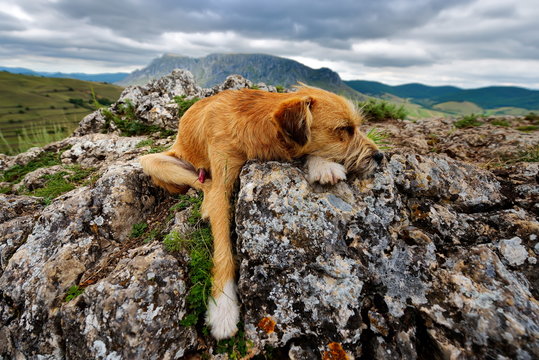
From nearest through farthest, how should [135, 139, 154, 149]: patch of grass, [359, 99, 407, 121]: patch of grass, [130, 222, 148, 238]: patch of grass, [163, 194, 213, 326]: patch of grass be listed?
[163, 194, 213, 326]: patch of grass
[130, 222, 148, 238]: patch of grass
[135, 139, 154, 149]: patch of grass
[359, 99, 407, 121]: patch of grass

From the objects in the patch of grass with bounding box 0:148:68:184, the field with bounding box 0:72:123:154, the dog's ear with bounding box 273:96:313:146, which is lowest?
the field with bounding box 0:72:123:154

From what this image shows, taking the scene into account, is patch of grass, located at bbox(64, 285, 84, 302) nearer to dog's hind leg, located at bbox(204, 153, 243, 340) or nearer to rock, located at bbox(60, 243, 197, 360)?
rock, located at bbox(60, 243, 197, 360)

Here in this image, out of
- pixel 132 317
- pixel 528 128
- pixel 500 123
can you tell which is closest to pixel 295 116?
pixel 132 317

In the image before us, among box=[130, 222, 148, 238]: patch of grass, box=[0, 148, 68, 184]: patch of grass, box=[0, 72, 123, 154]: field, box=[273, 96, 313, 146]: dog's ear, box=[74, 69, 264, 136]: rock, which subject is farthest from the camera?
box=[0, 72, 123, 154]: field

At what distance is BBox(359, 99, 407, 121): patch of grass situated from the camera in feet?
30.0

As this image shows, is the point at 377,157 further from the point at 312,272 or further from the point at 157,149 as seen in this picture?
the point at 157,149

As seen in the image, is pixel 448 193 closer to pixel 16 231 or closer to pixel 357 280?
pixel 357 280

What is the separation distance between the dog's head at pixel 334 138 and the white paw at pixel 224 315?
1956 mm

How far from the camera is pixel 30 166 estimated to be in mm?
7254

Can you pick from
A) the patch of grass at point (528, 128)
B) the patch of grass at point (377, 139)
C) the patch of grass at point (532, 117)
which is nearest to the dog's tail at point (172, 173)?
the patch of grass at point (377, 139)

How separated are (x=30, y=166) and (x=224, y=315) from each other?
760 cm

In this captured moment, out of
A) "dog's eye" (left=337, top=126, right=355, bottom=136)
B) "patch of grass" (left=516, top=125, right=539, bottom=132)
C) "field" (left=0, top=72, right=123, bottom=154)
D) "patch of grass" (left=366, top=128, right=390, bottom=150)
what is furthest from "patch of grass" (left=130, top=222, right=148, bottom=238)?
"field" (left=0, top=72, right=123, bottom=154)

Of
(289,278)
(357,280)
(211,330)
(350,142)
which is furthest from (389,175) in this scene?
(211,330)

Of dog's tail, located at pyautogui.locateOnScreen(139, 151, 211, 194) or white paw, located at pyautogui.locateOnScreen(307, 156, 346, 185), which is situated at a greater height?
white paw, located at pyautogui.locateOnScreen(307, 156, 346, 185)
